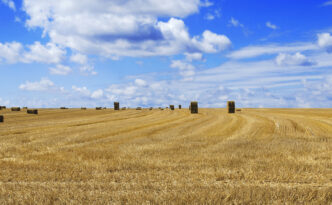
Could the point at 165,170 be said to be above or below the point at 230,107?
below

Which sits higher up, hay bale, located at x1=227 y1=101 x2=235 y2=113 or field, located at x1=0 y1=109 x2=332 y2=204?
hay bale, located at x1=227 y1=101 x2=235 y2=113

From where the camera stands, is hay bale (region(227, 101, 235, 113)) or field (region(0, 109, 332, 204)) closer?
field (region(0, 109, 332, 204))

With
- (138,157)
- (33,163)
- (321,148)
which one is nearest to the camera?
(33,163)

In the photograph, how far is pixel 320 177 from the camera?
236 inches

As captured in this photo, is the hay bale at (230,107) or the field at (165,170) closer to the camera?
the field at (165,170)

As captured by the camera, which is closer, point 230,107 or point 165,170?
point 165,170

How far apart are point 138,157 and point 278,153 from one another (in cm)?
378

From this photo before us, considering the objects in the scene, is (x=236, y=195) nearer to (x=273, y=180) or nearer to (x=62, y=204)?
(x=273, y=180)

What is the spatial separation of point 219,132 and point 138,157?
20.1 ft

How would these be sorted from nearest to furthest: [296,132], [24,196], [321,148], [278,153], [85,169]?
[24,196] < [85,169] < [278,153] < [321,148] < [296,132]

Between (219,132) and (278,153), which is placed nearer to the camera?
(278,153)

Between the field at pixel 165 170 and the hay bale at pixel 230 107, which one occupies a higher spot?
the hay bale at pixel 230 107

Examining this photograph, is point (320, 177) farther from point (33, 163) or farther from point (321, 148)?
point (33, 163)

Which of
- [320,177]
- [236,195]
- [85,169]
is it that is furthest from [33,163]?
[320,177]
